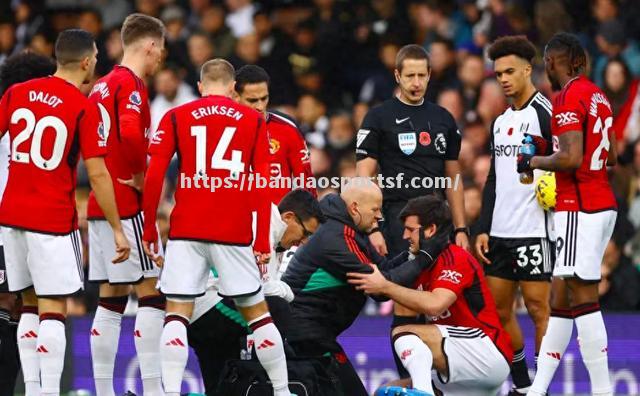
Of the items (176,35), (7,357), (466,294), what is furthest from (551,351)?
(176,35)

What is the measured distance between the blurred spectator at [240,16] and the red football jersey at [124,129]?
823 cm

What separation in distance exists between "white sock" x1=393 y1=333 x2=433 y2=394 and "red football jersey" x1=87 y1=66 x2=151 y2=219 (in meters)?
2.14

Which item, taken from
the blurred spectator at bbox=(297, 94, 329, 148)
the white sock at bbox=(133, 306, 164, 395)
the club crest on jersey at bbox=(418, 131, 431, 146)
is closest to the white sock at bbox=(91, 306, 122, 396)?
the white sock at bbox=(133, 306, 164, 395)

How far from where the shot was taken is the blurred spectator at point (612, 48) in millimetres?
15812

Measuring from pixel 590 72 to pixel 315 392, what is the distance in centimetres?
762

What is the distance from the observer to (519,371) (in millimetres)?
10844

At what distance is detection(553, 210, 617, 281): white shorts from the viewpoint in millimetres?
9805

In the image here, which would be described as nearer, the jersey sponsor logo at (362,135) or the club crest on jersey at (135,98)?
the club crest on jersey at (135,98)

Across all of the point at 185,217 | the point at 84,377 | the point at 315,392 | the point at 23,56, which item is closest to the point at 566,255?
the point at 315,392

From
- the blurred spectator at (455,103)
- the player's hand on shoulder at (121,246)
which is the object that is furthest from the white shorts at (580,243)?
the blurred spectator at (455,103)

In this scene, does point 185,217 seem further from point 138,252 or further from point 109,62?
point 109,62

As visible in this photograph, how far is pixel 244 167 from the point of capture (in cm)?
952

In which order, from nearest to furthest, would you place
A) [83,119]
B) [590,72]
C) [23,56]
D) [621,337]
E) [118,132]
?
[83,119]
[118,132]
[23,56]
[621,337]
[590,72]

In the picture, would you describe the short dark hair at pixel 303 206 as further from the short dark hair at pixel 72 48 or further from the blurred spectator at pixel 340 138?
the blurred spectator at pixel 340 138
